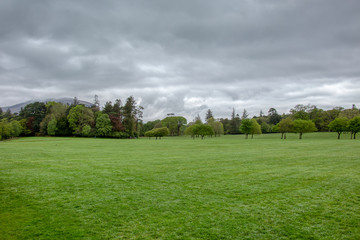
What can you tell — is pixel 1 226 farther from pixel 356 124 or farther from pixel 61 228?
pixel 356 124

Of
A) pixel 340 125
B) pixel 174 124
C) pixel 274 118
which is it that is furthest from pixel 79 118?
pixel 274 118

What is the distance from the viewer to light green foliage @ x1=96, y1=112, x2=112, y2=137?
75062 millimetres

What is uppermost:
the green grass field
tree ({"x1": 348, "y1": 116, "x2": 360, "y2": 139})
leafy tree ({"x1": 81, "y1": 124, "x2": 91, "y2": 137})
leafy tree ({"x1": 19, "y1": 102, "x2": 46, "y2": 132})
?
leafy tree ({"x1": 19, "y1": 102, "x2": 46, "y2": 132})

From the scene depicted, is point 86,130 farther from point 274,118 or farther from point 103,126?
point 274,118

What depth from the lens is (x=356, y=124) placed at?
6606cm

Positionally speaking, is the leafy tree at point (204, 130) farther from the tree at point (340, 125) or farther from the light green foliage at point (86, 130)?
the tree at point (340, 125)

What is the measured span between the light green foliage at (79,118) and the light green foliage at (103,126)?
10.2ft

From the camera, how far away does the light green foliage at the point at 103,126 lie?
7506 cm

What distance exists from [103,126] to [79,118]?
29.8 feet

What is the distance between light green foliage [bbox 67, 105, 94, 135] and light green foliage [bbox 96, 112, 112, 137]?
3100mm

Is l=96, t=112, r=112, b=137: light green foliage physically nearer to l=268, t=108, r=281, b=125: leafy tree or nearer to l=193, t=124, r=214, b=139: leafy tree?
l=193, t=124, r=214, b=139: leafy tree

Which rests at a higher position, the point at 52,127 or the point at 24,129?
the point at 52,127

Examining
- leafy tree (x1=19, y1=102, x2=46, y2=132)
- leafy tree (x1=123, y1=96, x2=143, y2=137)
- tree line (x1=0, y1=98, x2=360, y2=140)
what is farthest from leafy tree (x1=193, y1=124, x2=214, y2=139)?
leafy tree (x1=19, y1=102, x2=46, y2=132)

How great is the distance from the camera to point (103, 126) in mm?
75312
